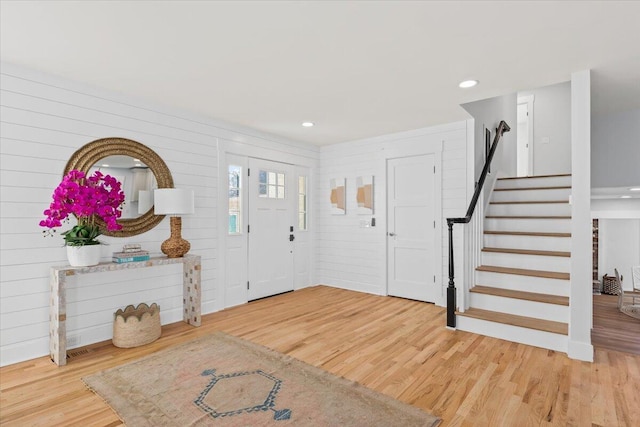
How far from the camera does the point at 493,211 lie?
479 cm

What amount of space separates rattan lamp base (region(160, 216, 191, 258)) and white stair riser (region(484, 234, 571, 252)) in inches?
146

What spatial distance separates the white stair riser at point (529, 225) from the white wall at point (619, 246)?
3.24 m

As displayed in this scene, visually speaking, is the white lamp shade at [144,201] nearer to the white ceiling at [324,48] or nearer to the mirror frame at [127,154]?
the mirror frame at [127,154]

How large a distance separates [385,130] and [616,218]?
468cm

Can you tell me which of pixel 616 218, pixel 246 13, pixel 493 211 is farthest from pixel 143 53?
pixel 616 218

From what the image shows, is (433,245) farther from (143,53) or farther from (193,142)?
(143,53)

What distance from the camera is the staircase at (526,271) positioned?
3225 millimetres

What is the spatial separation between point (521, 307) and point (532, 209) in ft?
5.49

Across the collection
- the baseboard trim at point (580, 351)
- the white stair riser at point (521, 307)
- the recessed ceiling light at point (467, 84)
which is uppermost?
the recessed ceiling light at point (467, 84)

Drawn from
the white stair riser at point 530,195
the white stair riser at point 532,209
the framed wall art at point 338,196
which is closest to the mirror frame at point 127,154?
the framed wall art at point 338,196

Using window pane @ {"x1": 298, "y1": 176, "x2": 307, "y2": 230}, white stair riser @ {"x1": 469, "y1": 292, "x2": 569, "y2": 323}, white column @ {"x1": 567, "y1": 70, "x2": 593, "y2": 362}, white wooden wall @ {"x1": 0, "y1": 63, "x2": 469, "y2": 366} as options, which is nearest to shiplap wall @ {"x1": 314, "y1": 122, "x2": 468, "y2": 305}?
white wooden wall @ {"x1": 0, "y1": 63, "x2": 469, "y2": 366}

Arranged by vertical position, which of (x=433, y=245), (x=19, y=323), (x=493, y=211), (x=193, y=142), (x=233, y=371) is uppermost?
(x=193, y=142)

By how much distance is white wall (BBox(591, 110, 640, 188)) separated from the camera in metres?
4.45

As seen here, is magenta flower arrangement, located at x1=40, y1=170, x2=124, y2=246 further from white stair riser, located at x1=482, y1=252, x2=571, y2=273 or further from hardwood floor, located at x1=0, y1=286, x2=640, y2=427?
white stair riser, located at x1=482, y1=252, x2=571, y2=273
